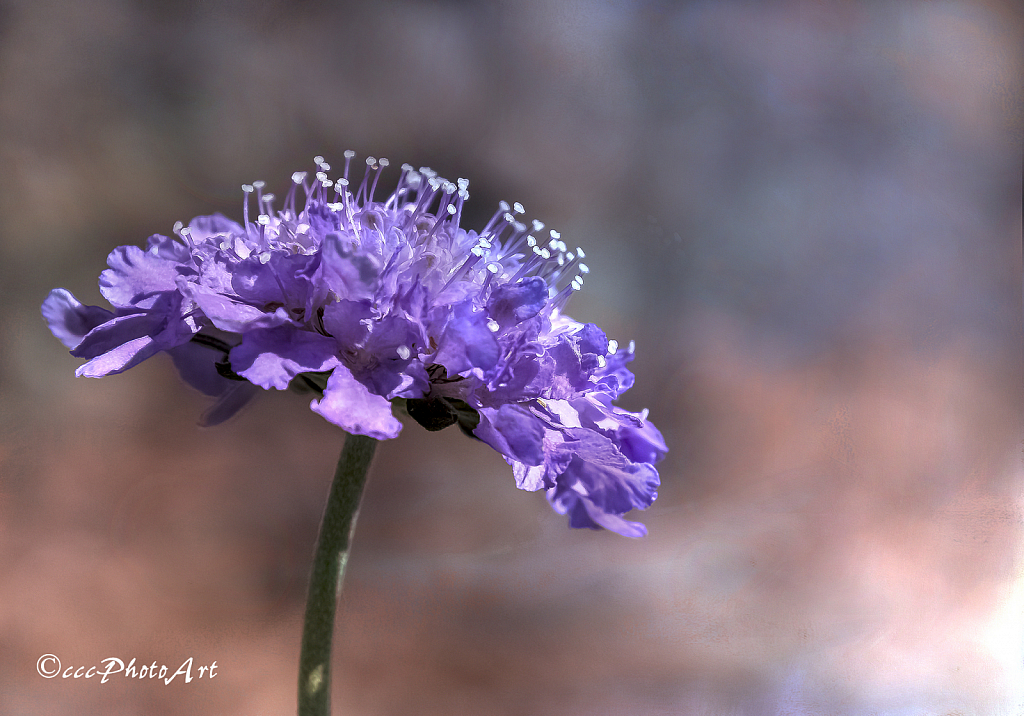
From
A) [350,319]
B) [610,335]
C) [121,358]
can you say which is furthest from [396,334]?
[610,335]

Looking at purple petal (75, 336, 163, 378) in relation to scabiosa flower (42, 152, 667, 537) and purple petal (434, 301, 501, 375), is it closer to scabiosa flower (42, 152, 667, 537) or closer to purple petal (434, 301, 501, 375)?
scabiosa flower (42, 152, 667, 537)

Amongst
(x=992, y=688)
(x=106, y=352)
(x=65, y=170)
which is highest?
(x=65, y=170)

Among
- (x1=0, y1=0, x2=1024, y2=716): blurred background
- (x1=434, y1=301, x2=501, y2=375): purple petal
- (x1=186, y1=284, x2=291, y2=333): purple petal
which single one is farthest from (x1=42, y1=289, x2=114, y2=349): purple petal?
(x1=0, y1=0, x2=1024, y2=716): blurred background

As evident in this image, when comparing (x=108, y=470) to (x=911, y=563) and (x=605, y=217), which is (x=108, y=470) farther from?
(x=911, y=563)

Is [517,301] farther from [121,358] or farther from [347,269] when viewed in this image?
[121,358]

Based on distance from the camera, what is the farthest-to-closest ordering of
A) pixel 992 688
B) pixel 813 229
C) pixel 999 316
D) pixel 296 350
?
pixel 813 229 < pixel 999 316 < pixel 992 688 < pixel 296 350

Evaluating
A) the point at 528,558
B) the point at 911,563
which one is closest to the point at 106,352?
the point at 528,558

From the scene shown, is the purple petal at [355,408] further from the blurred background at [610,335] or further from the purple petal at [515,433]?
the blurred background at [610,335]
